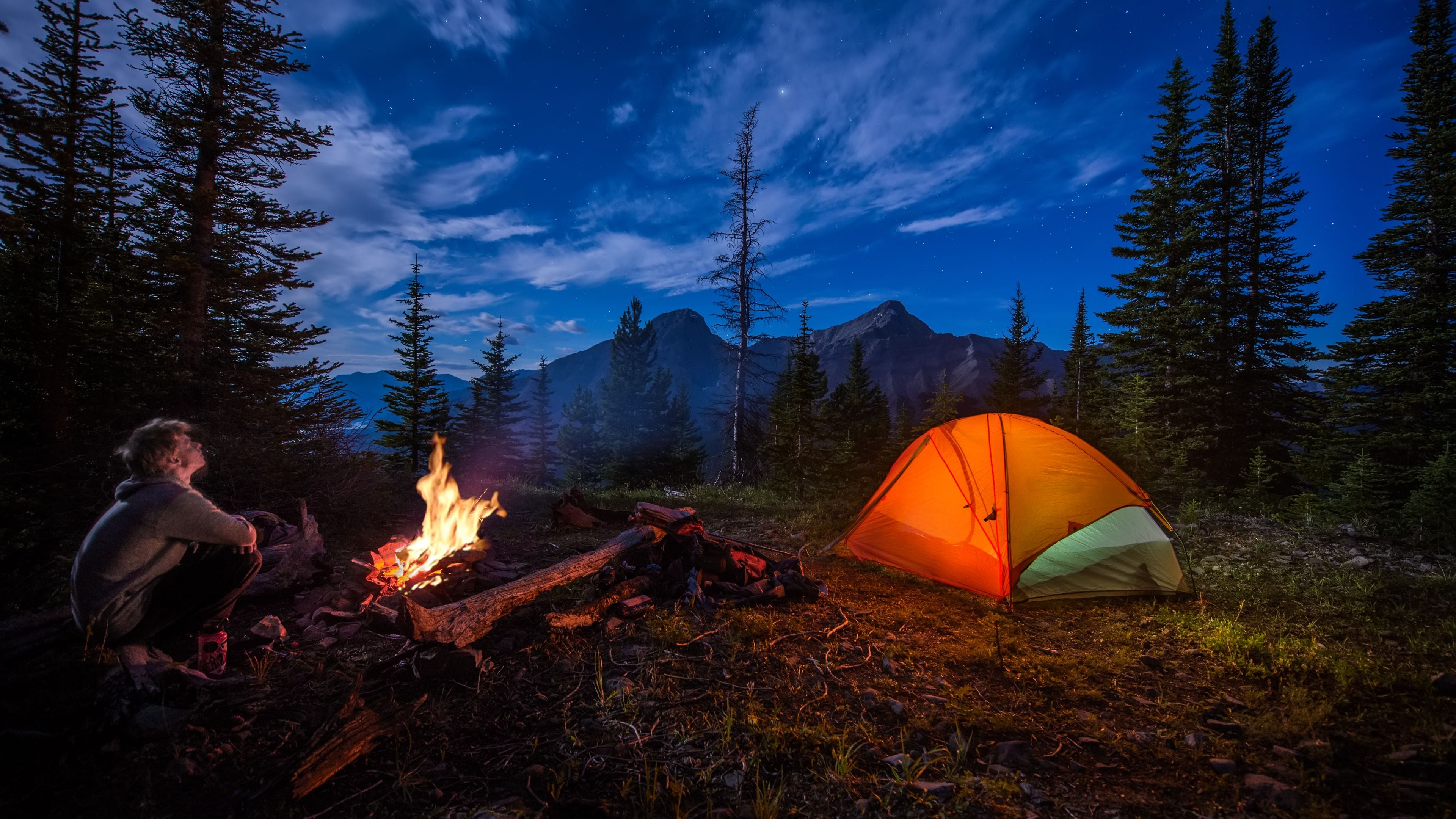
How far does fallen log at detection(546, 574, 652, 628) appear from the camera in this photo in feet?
14.2

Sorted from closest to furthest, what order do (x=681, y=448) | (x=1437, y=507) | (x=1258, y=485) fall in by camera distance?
(x=1437, y=507), (x=1258, y=485), (x=681, y=448)

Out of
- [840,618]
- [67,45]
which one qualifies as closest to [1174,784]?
[840,618]

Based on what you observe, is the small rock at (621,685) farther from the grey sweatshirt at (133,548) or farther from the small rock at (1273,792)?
the small rock at (1273,792)

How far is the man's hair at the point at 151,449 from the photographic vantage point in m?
3.27

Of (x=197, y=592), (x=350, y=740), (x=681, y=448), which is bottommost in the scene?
(x=350, y=740)

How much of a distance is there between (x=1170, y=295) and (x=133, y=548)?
75.5 feet

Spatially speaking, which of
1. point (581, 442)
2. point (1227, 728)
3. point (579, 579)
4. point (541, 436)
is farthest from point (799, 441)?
point (541, 436)

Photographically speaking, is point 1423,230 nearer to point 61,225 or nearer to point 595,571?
point 595,571

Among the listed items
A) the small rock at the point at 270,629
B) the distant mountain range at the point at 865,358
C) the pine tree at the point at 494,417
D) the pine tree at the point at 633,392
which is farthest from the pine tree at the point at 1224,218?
the distant mountain range at the point at 865,358

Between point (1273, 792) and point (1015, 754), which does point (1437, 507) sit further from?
point (1015, 754)

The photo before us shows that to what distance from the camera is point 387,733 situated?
9.39 ft

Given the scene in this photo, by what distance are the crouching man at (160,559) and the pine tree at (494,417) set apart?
3065cm

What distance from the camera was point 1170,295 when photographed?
15906 mm

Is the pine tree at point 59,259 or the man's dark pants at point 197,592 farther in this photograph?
the pine tree at point 59,259
